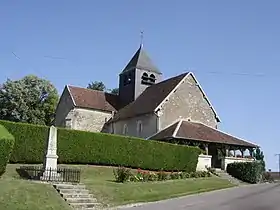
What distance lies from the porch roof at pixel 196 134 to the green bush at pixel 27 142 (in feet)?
44.1

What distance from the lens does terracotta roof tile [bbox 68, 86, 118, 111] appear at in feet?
170

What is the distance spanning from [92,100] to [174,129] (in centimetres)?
1632

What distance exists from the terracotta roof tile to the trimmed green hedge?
19.2 meters

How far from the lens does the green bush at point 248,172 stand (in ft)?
116

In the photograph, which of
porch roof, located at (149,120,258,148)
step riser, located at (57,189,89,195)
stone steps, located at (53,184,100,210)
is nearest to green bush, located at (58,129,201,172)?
porch roof, located at (149,120,258,148)

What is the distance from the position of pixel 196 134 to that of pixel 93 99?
17886mm

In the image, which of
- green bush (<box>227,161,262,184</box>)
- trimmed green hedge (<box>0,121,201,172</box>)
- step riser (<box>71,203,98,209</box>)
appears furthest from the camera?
green bush (<box>227,161,262,184</box>)

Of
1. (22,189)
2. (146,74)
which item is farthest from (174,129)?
(22,189)

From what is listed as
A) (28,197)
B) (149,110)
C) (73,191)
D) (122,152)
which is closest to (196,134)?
(149,110)

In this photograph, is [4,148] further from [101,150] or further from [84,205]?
[101,150]

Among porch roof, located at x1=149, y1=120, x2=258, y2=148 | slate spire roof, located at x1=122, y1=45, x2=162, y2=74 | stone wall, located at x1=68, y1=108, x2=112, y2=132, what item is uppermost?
slate spire roof, located at x1=122, y1=45, x2=162, y2=74

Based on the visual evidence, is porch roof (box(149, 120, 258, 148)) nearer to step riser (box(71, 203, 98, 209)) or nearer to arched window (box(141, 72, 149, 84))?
arched window (box(141, 72, 149, 84))

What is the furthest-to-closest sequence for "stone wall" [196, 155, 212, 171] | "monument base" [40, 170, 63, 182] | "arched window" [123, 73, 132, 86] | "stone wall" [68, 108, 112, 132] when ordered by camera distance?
"arched window" [123, 73, 132, 86]
"stone wall" [68, 108, 112, 132]
"stone wall" [196, 155, 212, 171]
"monument base" [40, 170, 63, 182]

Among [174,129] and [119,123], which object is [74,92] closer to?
[119,123]
